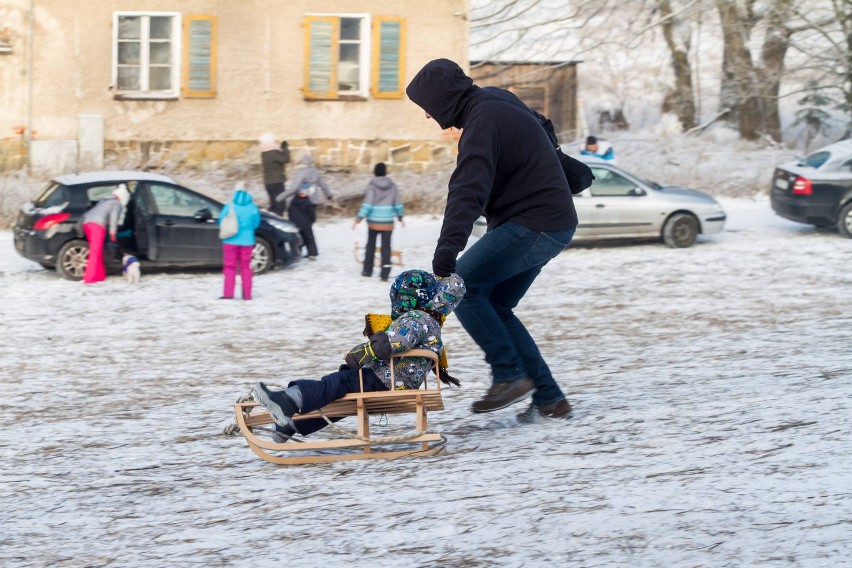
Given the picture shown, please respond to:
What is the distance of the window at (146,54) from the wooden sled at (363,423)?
1733 centimetres

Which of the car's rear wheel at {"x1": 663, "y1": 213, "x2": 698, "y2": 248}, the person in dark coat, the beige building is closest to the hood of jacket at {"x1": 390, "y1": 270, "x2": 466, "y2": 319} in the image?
the car's rear wheel at {"x1": 663, "y1": 213, "x2": 698, "y2": 248}

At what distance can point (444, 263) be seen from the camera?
5.63 metres

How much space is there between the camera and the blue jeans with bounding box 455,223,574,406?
5926 mm

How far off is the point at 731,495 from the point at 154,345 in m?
6.86

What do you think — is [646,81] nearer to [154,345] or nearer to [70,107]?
[70,107]

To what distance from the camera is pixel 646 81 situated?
34.6m

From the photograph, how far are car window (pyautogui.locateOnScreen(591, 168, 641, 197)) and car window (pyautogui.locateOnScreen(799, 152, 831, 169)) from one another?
286cm

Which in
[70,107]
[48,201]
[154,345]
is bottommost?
[154,345]

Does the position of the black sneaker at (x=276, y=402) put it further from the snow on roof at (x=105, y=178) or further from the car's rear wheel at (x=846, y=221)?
the car's rear wheel at (x=846, y=221)

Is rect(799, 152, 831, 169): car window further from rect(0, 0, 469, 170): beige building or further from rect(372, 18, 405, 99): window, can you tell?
rect(372, 18, 405, 99): window

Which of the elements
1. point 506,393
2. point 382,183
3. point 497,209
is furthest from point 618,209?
point 497,209

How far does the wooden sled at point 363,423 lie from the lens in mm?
5902

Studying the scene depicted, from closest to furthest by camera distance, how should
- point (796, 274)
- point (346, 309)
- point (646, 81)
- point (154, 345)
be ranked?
point (154, 345) → point (346, 309) → point (796, 274) → point (646, 81)

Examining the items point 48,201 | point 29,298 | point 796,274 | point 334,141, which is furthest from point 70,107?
point 796,274
